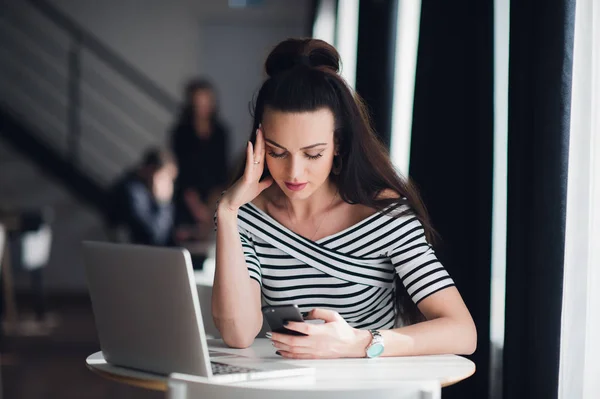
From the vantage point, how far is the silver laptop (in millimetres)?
1436

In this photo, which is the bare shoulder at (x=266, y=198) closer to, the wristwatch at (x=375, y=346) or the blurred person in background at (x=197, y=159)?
the wristwatch at (x=375, y=346)

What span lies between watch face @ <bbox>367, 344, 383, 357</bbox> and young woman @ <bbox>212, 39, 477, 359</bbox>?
108 millimetres

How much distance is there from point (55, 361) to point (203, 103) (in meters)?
2.07

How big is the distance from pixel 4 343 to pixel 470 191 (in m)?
4.32

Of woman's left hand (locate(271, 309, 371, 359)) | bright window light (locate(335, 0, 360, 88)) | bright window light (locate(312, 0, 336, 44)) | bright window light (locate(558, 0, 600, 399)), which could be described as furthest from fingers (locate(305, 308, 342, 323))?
bright window light (locate(312, 0, 336, 44))

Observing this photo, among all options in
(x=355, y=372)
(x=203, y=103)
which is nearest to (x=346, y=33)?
(x=203, y=103)

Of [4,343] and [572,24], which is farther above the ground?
[572,24]

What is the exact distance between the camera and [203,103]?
20.2 ft

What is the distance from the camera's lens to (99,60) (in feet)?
28.7

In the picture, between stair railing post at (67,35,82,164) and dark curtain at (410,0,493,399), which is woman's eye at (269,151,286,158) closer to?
dark curtain at (410,0,493,399)

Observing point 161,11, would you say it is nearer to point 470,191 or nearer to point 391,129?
point 391,129

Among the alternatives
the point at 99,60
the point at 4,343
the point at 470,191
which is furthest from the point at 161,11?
the point at 470,191

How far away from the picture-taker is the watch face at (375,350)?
5.55 feet

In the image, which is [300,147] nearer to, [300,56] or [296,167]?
[296,167]
